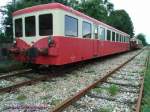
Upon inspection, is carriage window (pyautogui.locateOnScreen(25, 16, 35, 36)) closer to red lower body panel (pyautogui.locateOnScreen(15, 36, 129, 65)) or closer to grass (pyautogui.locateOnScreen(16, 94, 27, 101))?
red lower body panel (pyautogui.locateOnScreen(15, 36, 129, 65))

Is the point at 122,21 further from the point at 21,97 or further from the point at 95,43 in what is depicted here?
the point at 21,97

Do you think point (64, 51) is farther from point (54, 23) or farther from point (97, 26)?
point (97, 26)

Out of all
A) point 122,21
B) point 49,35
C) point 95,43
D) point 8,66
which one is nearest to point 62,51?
point 49,35

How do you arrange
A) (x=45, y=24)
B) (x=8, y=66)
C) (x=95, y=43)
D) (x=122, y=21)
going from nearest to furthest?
(x=45, y=24) → (x=8, y=66) → (x=95, y=43) → (x=122, y=21)

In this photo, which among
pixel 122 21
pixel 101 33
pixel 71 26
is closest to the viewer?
pixel 71 26

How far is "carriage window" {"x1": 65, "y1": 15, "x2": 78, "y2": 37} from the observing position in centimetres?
1058

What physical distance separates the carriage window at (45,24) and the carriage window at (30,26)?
0.41 metres

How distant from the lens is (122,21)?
235ft

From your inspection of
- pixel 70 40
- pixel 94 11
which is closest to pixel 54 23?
pixel 70 40

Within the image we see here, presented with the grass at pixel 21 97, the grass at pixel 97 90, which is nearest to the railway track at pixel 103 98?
the grass at pixel 97 90

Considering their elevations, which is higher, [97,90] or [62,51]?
[62,51]

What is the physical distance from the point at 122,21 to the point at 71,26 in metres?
62.1

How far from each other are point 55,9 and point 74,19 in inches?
58.7

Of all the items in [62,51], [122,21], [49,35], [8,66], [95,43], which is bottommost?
[8,66]
